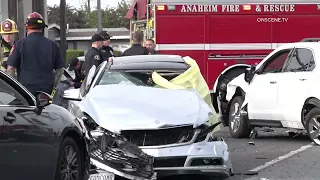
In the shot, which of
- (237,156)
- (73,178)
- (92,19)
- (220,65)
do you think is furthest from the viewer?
(92,19)

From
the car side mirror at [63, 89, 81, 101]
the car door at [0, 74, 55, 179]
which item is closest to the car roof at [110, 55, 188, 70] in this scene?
the car side mirror at [63, 89, 81, 101]

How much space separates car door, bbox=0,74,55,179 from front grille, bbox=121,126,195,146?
133 centimetres

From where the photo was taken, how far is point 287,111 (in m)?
11.2

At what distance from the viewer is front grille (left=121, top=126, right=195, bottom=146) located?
299 inches

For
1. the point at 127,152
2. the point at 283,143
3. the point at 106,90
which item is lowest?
the point at 283,143

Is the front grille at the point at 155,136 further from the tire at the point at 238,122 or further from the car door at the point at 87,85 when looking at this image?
the tire at the point at 238,122

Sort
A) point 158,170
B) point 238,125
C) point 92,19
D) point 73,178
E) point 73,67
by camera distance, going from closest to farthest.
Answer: point 73,178
point 158,170
point 238,125
point 73,67
point 92,19

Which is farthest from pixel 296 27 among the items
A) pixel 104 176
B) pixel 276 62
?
pixel 104 176

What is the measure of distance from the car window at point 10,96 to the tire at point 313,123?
5501 millimetres

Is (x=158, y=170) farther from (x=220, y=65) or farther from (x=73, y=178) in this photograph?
(x=220, y=65)

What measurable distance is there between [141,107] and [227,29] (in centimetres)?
903

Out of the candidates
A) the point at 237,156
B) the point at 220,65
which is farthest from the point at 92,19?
the point at 237,156

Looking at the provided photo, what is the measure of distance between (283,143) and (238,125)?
981mm

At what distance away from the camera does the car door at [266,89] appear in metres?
11.5
